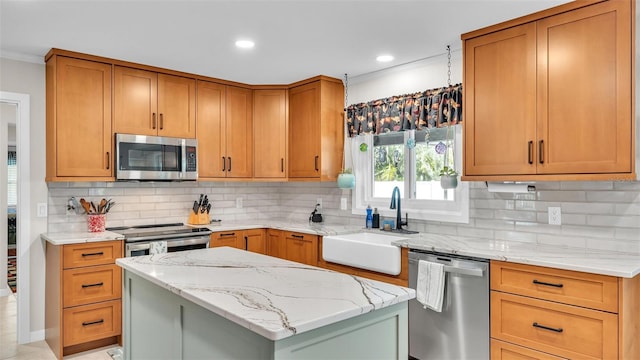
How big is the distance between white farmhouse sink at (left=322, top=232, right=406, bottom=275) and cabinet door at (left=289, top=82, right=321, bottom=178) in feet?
2.84

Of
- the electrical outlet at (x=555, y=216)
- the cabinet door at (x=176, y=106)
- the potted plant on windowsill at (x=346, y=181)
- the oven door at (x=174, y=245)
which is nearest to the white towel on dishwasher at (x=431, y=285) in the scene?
the electrical outlet at (x=555, y=216)

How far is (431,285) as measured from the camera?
9.39 feet

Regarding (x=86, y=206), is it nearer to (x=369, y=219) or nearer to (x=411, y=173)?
(x=369, y=219)

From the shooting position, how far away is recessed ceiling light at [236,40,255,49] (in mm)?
3174

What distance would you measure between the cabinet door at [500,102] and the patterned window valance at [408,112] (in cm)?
34

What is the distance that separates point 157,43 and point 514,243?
2966 millimetres

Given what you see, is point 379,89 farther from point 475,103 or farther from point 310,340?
point 310,340

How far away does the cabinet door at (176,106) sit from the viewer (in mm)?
3980

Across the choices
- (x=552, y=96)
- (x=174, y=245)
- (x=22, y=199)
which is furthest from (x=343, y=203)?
(x=22, y=199)

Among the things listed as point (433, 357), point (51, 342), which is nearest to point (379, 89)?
point (433, 357)

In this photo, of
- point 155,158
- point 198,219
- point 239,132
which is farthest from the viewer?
point 239,132

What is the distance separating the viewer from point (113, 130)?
369cm

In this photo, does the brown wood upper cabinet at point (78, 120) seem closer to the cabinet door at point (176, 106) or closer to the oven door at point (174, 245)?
the cabinet door at point (176, 106)

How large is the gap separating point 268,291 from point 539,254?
1.73 metres
